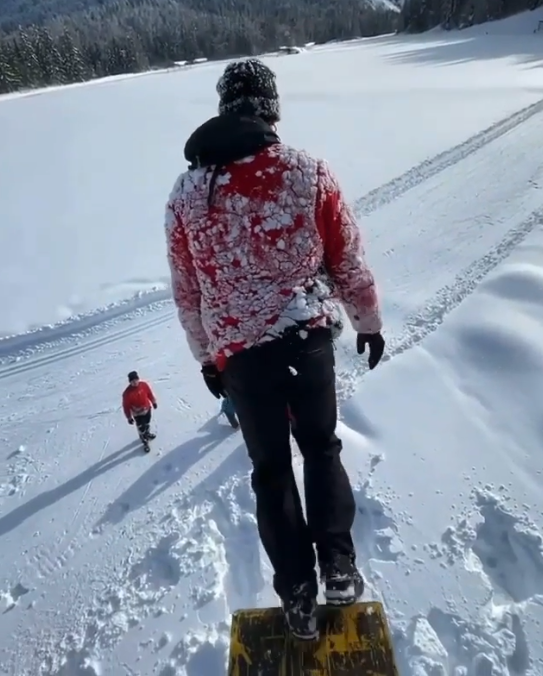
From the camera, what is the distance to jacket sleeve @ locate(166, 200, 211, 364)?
168cm

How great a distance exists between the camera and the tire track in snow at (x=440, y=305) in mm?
4387

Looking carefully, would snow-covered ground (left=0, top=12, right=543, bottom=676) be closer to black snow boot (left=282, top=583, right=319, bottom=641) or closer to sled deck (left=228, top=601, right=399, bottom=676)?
sled deck (left=228, top=601, right=399, bottom=676)

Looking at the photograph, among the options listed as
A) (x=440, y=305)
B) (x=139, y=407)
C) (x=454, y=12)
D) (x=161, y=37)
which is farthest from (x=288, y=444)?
(x=161, y=37)

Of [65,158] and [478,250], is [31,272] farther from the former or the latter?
[65,158]

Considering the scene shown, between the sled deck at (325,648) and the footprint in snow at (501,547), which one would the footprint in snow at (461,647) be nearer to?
the footprint in snow at (501,547)

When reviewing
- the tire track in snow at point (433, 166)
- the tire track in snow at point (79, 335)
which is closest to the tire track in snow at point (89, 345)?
the tire track in snow at point (79, 335)

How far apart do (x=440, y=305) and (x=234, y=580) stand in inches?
136

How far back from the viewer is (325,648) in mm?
1775

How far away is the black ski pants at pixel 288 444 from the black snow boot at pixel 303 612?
26 millimetres

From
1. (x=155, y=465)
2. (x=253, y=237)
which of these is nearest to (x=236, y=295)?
(x=253, y=237)

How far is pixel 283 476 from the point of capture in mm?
1784

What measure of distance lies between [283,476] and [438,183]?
7.81m

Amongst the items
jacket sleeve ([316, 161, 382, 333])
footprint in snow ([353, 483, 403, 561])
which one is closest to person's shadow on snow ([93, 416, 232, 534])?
footprint in snow ([353, 483, 403, 561])

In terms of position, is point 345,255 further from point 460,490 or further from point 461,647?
point 460,490
